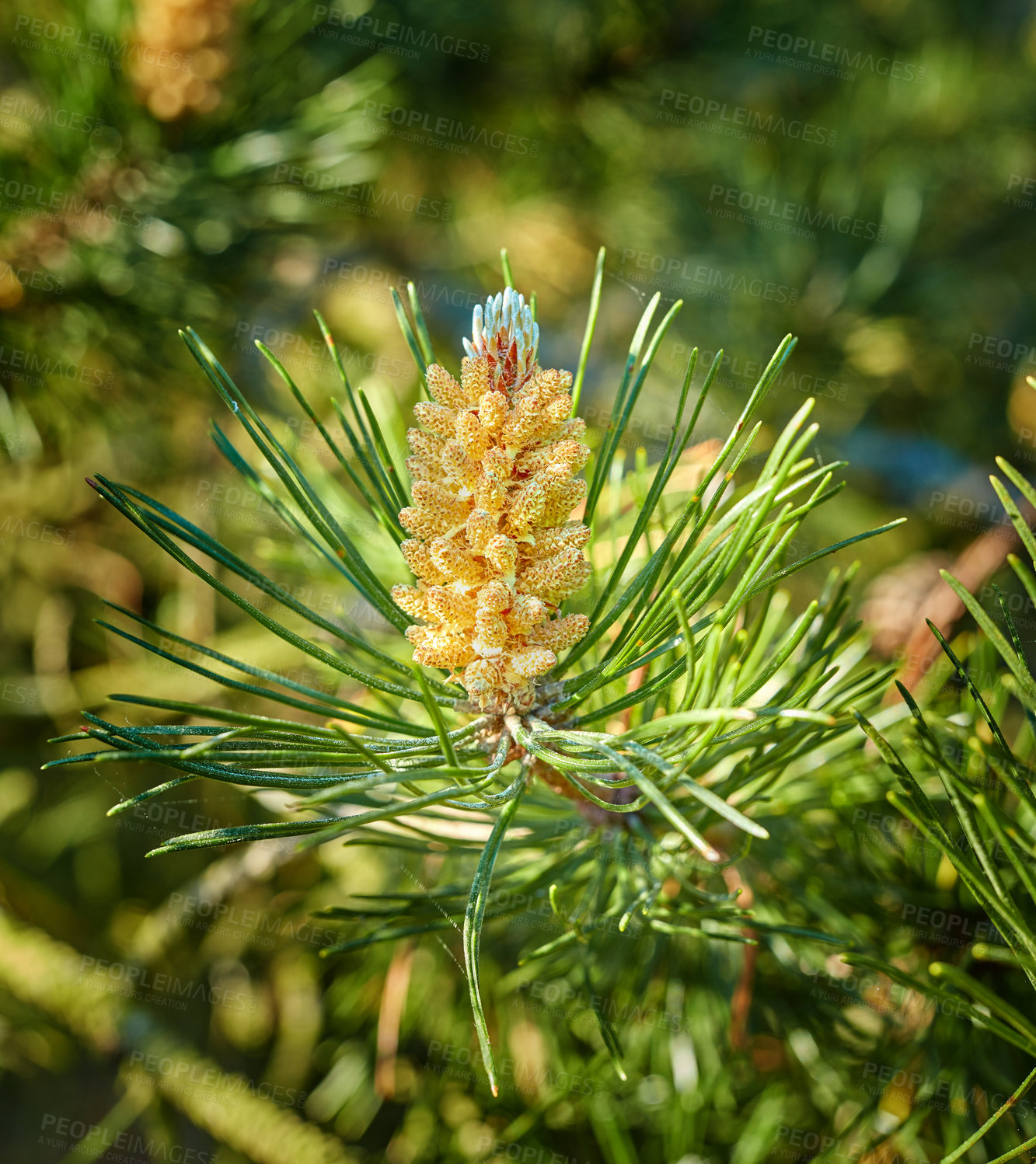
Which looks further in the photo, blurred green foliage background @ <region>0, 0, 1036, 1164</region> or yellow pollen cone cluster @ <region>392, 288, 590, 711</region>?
blurred green foliage background @ <region>0, 0, 1036, 1164</region>

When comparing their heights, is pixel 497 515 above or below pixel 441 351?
below

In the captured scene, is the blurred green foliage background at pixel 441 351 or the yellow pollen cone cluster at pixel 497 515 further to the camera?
the blurred green foliage background at pixel 441 351

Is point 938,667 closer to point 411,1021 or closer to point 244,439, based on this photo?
point 411,1021

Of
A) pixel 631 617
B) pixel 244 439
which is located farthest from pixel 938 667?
pixel 244 439

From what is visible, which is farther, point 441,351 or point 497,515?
point 441,351
